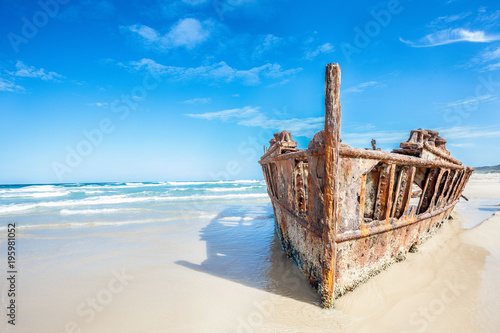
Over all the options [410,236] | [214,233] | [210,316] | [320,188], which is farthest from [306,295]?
[214,233]

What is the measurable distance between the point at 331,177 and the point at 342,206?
0.59 meters

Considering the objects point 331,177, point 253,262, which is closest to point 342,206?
point 331,177

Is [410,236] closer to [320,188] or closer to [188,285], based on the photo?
[320,188]

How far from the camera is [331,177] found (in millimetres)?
2930

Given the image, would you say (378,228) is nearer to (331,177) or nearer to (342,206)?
(342,206)

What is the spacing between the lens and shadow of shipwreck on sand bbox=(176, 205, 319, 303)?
400 centimetres

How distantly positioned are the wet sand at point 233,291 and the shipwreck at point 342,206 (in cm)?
34

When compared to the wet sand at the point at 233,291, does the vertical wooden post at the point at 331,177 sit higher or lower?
higher

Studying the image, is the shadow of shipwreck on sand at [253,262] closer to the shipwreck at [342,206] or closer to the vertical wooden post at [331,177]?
the shipwreck at [342,206]

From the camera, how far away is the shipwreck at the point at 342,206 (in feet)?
9.75

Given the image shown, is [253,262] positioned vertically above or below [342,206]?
below

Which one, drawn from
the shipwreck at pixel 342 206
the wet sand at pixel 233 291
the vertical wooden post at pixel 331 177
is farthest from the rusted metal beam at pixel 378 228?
the wet sand at pixel 233 291

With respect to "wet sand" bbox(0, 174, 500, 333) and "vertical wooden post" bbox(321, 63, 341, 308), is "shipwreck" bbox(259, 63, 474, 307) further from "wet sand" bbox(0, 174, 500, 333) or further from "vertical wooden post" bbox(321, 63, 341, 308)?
"wet sand" bbox(0, 174, 500, 333)

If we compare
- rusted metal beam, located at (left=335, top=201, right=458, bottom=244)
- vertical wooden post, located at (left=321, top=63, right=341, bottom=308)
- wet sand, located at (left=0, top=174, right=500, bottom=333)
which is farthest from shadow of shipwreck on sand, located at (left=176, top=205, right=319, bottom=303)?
rusted metal beam, located at (left=335, top=201, right=458, bottom=244)
